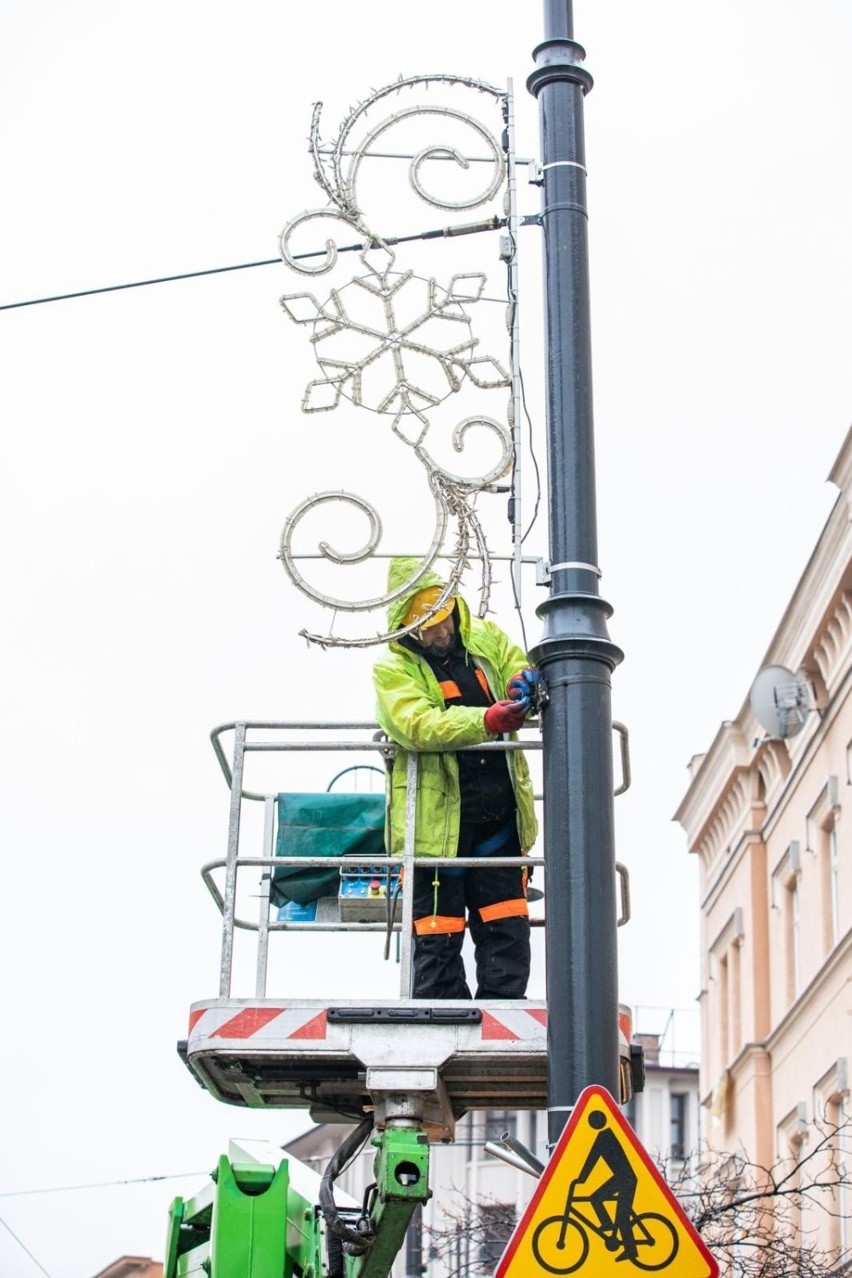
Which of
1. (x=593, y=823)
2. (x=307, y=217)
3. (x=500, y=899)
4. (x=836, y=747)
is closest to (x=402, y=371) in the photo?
(x=307, y=217)

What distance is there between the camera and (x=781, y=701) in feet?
89.7

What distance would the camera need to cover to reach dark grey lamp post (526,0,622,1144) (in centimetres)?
667

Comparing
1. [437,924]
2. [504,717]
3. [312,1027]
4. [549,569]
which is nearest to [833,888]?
[437,924]

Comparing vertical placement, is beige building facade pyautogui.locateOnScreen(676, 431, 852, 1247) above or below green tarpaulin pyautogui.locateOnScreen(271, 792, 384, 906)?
above

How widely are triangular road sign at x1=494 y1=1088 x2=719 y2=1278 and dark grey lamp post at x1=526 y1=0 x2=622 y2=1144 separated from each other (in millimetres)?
340

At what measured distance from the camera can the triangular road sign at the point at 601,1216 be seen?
20.0 ft

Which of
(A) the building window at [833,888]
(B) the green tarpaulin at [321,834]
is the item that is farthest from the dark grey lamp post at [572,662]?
(A) the building window at [833,888]

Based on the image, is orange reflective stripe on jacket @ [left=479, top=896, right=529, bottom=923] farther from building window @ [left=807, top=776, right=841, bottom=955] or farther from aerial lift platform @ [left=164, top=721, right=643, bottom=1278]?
building window @ [left=807, top=776, right=841, bottom=955]

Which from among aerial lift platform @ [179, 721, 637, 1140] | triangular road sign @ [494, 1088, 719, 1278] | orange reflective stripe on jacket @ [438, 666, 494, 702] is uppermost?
orange reflective stripe on jacket @ [438, 666, 494, 702]

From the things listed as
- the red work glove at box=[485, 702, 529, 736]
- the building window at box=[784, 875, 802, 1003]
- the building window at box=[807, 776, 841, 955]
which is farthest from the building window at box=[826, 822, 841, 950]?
the red work glove at box=[485, 702, 529, 736]

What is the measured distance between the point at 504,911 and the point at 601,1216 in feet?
9.80

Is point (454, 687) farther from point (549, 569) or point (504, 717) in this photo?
point (549, 569)

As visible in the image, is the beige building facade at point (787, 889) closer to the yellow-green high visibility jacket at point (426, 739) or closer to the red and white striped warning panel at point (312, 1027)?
the yellow-green high visibility jacket at point (426, 739)

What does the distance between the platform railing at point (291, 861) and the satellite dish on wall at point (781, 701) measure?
18.2m
